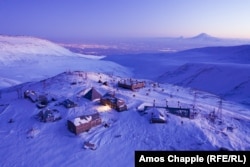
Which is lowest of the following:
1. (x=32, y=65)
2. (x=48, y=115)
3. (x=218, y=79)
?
(x=32, y=65)

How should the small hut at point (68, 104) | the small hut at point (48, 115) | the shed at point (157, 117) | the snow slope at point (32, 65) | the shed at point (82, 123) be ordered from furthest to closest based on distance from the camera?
the snow slope at point (32, 65), the small hut at point (68, 104), the small hut at point (48, 115), the shed at point (157, 117), the shed at point (82, 123)

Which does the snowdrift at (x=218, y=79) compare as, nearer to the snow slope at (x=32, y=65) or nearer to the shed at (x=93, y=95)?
the snow slope at (x=32, y=65)

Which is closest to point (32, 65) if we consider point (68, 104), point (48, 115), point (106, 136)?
point (68, 104)

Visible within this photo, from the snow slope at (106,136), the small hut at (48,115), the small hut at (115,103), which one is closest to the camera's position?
the snow slope at (106,136)

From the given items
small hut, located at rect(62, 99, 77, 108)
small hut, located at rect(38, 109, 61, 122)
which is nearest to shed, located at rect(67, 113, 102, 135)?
small hut, located at rect(38, 109, 61, 122)

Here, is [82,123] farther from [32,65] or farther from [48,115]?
[32,65]

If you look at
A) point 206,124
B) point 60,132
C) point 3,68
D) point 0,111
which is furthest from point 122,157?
point 3,68

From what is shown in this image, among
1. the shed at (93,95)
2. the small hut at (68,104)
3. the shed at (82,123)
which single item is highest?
the shed at (93,95)

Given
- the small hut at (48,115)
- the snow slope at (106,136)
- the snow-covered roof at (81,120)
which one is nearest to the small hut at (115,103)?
the snow slope at (106,136)

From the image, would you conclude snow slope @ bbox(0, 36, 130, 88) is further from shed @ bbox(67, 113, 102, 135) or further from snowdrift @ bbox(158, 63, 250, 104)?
shed @ bbox(67, 113, 102, 135)
